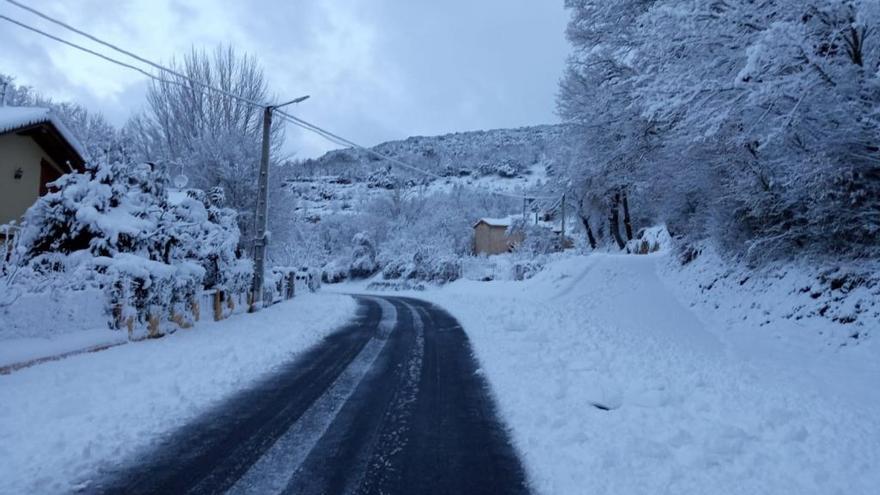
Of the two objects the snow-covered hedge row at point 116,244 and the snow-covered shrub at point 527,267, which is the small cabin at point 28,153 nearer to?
the snow-covered hedge row at point 116,244

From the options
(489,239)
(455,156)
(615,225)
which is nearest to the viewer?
(615,225)

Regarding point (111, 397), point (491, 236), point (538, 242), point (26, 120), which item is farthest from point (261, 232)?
point (491, 236)

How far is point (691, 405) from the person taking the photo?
630cm

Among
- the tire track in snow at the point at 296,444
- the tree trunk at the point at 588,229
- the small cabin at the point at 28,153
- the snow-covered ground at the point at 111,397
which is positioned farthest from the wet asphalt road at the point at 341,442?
the tree trunk at the point at 588,229

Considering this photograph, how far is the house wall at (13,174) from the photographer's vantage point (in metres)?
16.6

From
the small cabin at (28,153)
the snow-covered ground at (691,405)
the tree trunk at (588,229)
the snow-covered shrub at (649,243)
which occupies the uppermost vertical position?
the small cabin at (28,153)

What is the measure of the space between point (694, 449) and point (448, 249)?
42476 mm

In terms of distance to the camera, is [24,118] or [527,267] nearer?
[24,118]

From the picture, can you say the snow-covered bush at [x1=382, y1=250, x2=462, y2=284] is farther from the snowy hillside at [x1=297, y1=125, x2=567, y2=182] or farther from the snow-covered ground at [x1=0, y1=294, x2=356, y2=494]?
the snowy hillside at [x1=297, y1=125, x2=567, y2=182]

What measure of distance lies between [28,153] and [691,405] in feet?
67.6

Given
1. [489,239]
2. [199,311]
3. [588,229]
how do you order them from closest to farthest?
[199,311], [588,229], [489,239]

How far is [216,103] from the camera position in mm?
30688

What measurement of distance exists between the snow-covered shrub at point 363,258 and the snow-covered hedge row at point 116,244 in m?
34.2

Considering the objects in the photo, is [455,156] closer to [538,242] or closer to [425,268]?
[538,242]
